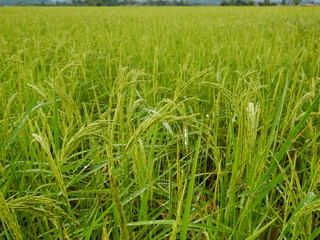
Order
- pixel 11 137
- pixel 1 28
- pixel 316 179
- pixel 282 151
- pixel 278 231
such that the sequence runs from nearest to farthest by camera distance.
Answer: pixel 316 179 < pixel 282 151 < pixel 278 231 < pixel 11 137 < pixel 1 28

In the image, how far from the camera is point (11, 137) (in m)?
1.01

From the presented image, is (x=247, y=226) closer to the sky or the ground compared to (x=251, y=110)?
closer to the ground

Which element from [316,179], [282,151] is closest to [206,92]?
[282,151]

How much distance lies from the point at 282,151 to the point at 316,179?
Answer: 12cm

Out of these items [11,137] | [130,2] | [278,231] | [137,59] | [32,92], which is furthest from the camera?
[130,2]

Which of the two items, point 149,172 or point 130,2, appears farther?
point 130,2

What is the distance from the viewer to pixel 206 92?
1.71 metres

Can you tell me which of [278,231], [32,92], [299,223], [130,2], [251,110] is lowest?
[278,231]

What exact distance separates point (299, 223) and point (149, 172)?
1.26 ft

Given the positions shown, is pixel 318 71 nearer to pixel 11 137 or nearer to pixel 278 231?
pixel 278 231

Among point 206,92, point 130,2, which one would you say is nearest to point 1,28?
point 206,92

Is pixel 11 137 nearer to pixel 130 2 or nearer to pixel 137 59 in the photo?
pixel 137 59

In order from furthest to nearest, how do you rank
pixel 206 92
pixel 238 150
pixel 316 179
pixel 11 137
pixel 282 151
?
pixel 206 92
pixel 11 137
pixel 238 150
pixel 282 151
pixel 316 179

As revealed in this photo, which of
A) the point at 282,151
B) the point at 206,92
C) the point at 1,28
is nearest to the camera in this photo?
the point at 282,151
